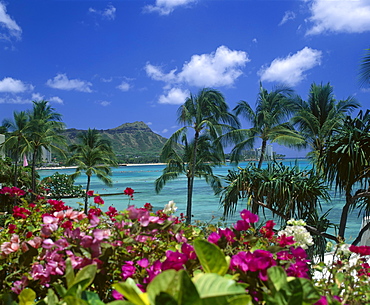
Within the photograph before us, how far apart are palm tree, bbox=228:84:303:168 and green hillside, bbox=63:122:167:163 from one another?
338ft

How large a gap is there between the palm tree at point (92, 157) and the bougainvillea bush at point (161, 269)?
23.9 metres

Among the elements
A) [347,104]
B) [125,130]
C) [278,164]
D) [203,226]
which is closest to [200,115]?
[347,104]

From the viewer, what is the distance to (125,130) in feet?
527

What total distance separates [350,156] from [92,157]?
22788 millimetres

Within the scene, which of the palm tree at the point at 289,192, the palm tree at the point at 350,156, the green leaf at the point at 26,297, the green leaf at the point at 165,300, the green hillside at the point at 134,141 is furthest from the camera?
the green hillside at the point at 134,141

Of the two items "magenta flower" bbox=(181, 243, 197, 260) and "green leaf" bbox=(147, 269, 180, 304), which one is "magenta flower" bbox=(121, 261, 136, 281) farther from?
"green leaf" bbox=(147, 269, 180, 304)

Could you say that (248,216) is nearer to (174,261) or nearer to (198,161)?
(174,261)

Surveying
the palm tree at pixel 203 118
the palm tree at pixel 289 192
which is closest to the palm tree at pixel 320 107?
the palm tree at pixel 203 118

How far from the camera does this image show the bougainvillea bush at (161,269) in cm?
74

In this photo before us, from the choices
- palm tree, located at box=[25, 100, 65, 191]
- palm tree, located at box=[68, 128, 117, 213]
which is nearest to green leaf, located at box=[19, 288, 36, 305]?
palm tree, located at box=[25, 100, 65, 191]

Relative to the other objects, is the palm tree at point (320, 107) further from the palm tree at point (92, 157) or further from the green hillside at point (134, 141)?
the green hillside at point (134, 141)

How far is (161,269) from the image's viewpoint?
1.00 metres

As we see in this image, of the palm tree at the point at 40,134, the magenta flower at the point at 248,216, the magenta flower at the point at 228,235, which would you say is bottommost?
the magenta flower at the point at 228,235

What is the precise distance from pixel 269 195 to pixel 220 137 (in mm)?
11688
